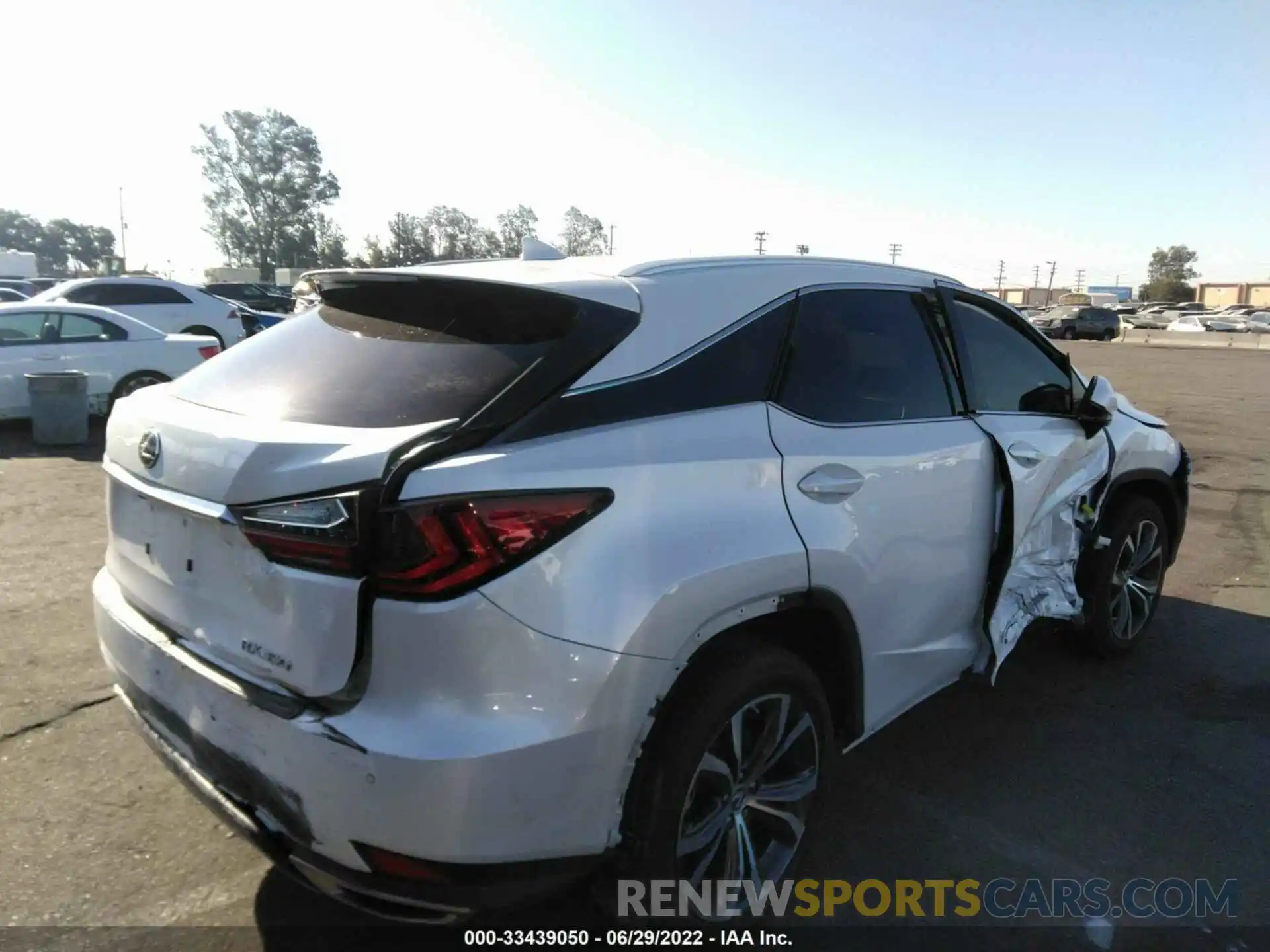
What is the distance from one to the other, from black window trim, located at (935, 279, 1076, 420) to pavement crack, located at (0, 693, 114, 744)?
3776 mm

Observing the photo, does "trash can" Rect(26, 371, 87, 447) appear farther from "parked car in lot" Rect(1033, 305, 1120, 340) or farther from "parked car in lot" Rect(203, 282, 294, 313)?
"parked car in lot" Rect(1033, 305, 1120, 340)

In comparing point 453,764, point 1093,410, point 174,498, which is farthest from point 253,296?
point 453,764

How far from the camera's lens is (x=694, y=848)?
237cm

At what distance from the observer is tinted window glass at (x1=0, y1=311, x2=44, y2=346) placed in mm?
10805

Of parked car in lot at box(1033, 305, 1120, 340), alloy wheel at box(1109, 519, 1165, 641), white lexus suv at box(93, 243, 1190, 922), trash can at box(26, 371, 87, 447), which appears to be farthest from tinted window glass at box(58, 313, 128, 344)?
parked car in lot at box(1033, 305, 1120, 340)

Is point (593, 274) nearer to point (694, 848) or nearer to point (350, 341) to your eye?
point (350, 341)

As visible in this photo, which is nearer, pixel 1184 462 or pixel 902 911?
pixel 902 911

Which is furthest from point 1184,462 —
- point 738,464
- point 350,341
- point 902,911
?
point 350,341

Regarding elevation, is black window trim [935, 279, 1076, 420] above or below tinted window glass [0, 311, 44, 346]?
above

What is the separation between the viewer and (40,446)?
33.2 feet

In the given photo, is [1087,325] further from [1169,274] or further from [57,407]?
Result: [1169,274]

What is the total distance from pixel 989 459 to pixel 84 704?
3.83 metres

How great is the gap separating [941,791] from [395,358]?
2.57m

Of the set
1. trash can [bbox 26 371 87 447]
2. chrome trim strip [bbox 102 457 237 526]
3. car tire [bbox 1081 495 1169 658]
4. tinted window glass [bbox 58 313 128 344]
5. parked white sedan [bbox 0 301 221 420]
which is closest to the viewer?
chrome trim strip [bbox 102 457 237 526]
